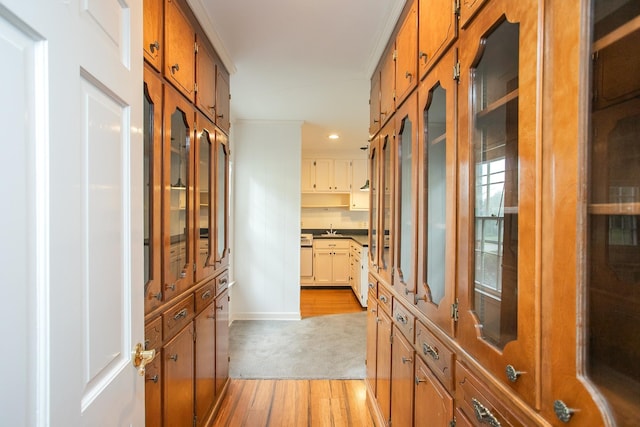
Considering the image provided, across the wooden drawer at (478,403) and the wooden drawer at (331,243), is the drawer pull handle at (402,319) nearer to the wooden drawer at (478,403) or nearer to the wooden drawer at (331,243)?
the wooden drawer at (478,403)

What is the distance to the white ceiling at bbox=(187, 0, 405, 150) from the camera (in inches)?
69.8

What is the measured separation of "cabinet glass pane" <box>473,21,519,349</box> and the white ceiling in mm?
1023

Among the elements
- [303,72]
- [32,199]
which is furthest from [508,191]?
[303,72]

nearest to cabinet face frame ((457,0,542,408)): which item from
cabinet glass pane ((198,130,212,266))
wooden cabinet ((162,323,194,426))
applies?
wooden cabinet ((162,323,194,426))

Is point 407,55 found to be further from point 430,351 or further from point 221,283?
point 221,283

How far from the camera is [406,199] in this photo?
1607 mm

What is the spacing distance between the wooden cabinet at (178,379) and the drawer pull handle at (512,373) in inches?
51.3

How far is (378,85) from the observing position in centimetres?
222

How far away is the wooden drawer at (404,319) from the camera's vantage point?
1.46 m

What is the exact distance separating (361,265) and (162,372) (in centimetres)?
365

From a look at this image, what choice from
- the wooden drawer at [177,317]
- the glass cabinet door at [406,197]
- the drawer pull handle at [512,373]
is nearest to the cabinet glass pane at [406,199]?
the glass cabinet door at [406,197]

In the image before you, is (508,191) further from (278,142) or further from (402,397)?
(278,142)

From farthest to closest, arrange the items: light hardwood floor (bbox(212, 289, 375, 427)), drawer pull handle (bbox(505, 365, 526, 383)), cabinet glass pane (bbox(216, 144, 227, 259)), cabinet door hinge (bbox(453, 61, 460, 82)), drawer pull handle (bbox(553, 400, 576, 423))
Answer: cabinet glass pane (bbox(216, 144, 227, 259)), light hardwood floor (bbox(212, 289, 375, 427)), cabinet door hinge (bbox(453, 61, 460, 82)), drawer pull handle (bbox(505, 365, 526, 383)), drawer pull handle (bbox(553, 400, 576, 423))

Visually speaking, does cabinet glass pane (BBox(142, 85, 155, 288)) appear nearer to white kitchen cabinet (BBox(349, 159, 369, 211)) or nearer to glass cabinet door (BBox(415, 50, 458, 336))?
glass cabinet door (BBox(415, 50, 458, 336))
